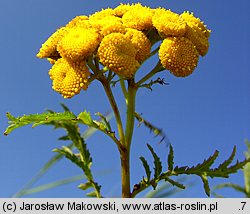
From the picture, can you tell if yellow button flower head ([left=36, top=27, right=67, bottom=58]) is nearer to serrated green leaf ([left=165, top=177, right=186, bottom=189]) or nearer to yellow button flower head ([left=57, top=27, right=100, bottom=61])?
yellow button flower head ([left=57, top=27, right=100, bottom=61])

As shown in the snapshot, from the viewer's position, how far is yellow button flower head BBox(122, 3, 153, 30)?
2779mm

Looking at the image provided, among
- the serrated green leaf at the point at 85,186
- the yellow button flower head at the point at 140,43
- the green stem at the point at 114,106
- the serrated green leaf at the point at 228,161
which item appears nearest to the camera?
the yellow button flower head at the point at 140,43

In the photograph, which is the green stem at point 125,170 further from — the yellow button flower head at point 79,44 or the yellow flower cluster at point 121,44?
the yellow button flower head at point 79,44

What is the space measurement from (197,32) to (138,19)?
424mm

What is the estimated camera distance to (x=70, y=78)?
2.61 m

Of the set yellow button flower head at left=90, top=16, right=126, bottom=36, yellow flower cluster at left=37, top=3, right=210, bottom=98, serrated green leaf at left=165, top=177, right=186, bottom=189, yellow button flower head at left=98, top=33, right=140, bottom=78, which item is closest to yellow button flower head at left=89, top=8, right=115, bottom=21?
yellow flower cluster at left=37, top=3, right=210, bottom=98

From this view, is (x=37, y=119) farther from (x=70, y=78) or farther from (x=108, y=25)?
(x=108, y=25)

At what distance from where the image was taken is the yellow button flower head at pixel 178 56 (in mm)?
2688

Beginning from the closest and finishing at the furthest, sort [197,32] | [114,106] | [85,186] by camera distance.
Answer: [114,106] → [197,32] → [85,186]

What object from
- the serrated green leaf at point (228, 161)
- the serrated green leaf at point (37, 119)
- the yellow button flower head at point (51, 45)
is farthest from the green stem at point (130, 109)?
the serrated green leaf at point (228, 161)

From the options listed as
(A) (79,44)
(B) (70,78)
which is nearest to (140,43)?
(A) (79,44)

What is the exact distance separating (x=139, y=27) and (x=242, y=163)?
3.63ft

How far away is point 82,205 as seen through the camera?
8.91 ft

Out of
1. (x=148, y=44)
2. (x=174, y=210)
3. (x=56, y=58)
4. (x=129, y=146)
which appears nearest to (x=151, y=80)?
(x=148, y=44)
